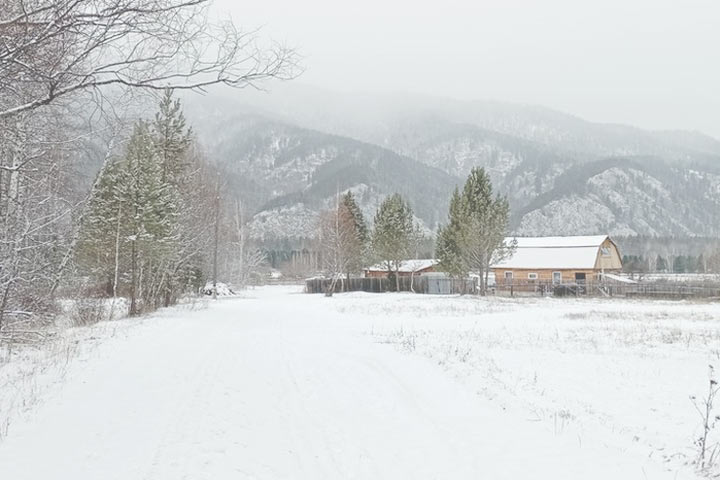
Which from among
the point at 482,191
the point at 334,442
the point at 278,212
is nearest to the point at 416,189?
the point at 278,212

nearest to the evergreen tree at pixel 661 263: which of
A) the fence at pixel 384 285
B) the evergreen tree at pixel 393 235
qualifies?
the fence at pixel 384 285

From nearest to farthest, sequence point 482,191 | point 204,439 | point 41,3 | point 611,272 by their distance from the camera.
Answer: point 41,3 < point 204,439 < point 482,191 < point 611,272

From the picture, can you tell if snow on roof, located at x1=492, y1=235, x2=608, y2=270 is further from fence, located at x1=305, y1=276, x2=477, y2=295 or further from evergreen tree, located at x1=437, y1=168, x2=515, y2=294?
evergreen tree, located at x1=437, y1=168, x2=515, y2=294

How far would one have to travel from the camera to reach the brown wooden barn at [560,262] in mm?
58062

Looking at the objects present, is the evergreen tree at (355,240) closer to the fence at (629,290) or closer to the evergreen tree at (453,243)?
the evergreen tree at (453,243)

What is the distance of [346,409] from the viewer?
656cm

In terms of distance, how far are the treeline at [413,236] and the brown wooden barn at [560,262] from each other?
8.64 meters

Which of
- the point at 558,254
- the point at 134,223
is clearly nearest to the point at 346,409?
the point at 134,223

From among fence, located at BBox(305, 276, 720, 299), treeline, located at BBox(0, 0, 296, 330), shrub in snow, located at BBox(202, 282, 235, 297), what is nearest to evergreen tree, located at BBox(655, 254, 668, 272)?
fence, located at BBox(305, 276, 720, 299)

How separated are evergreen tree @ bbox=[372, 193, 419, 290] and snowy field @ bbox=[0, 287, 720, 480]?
42311 millimetres

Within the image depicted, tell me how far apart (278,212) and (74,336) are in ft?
445

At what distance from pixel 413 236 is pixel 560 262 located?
658 inches

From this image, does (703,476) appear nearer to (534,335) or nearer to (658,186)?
(534,335)

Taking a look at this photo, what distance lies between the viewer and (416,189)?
18138 cm
